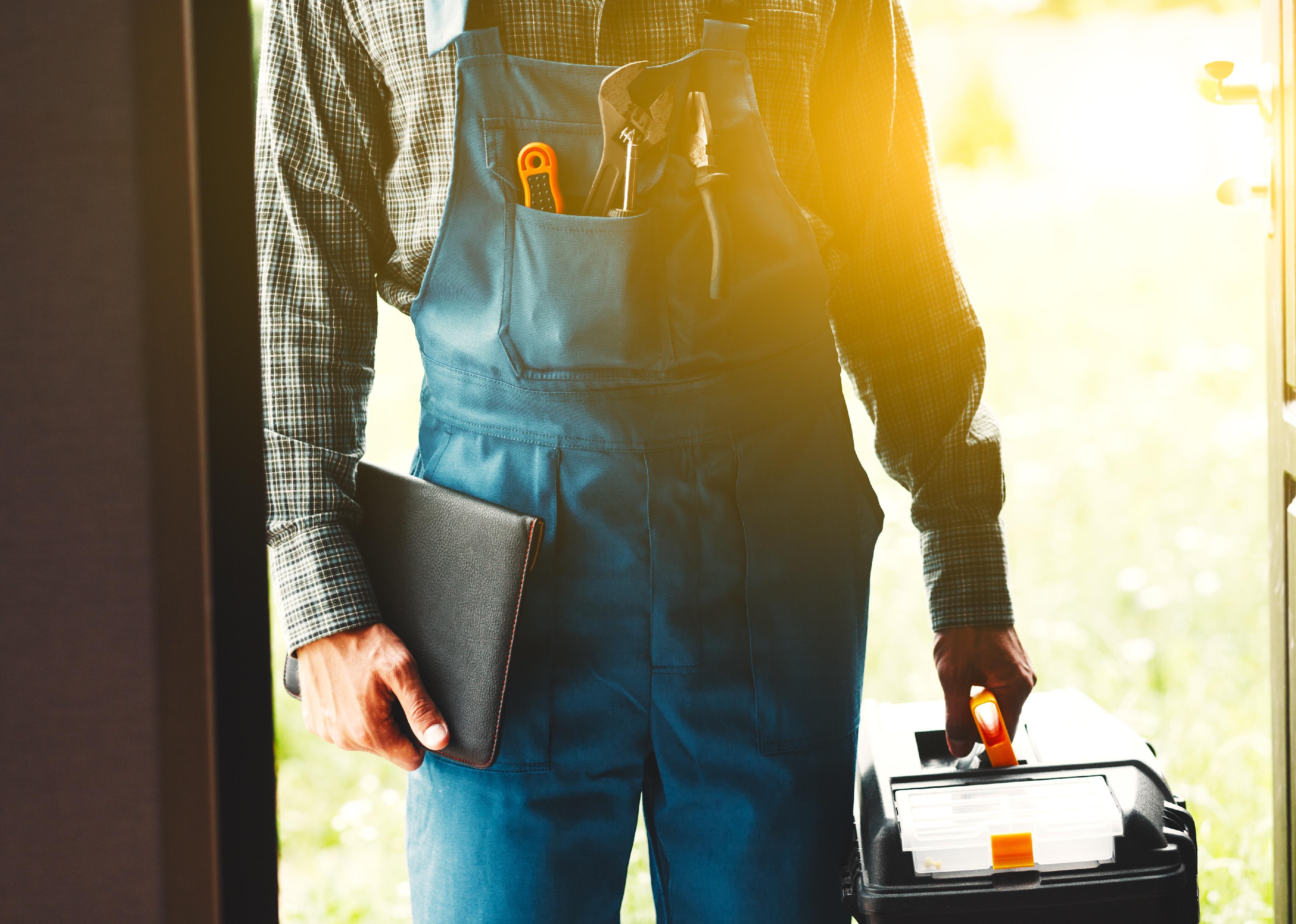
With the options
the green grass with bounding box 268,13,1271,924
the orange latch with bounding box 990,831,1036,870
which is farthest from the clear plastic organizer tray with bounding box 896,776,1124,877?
the green grass with bounding box 268,13,1271,924

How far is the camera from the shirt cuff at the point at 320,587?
0.93 m

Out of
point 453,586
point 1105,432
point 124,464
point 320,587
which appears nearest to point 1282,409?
point 453,586

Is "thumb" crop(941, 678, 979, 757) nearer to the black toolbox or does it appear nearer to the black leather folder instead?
the black toolbox

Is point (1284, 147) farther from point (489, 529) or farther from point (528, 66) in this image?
point (489, 529)

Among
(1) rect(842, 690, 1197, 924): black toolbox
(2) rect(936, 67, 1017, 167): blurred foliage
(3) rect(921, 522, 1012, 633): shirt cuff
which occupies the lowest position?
(1) rect(842, 690, 1197, 924): black toolbox

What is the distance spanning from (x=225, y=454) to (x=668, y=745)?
0.67 meters

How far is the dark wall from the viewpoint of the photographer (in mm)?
400

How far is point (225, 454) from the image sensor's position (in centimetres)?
43

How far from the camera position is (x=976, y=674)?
115 centimetres

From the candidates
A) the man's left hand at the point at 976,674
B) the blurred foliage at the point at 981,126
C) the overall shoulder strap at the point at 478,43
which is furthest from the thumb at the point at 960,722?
the blurred foliage at the point at 981,126

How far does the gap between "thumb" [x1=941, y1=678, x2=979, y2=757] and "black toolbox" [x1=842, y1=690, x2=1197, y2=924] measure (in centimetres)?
8

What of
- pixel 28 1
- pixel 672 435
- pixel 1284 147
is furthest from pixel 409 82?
pixel 1284 147

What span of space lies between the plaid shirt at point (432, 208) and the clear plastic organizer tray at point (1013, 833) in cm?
24

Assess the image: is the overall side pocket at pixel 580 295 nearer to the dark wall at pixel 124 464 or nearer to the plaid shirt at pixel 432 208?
the plaid shirt at pixel 432 208
